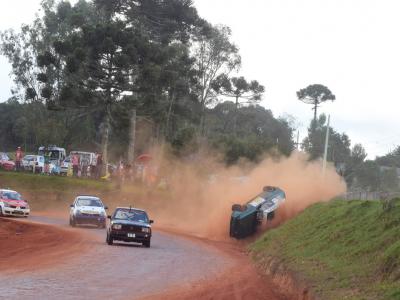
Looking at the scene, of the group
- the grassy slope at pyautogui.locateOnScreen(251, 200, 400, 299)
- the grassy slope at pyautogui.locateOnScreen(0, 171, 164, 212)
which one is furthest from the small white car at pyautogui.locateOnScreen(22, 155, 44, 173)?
the grassy slope at pyautogui.locateOnScreen(251, 200, 400, 299)

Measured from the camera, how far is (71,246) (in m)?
25.8

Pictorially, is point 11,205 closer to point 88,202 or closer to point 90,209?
point 88,202

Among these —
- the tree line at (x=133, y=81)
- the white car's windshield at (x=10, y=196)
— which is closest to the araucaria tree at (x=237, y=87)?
the tree line at (x=133, y=81)

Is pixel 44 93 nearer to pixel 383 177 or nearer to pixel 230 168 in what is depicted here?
pixel 230 168

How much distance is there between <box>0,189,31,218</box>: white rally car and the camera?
40.8 m

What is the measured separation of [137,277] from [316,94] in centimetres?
9191

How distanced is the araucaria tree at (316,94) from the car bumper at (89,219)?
72070mm

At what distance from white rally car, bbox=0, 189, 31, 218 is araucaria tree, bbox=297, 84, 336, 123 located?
70374mm

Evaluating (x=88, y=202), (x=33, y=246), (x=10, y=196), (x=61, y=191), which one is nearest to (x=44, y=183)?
(x=61, y=191)

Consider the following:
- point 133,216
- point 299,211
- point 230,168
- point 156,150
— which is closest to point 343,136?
point 156,150

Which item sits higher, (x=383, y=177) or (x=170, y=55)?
(x=170, y=55)

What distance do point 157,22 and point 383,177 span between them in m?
30.5

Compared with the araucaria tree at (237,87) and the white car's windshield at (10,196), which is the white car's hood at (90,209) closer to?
the white car's windshield at (10,196)

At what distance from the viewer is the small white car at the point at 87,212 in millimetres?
37188
